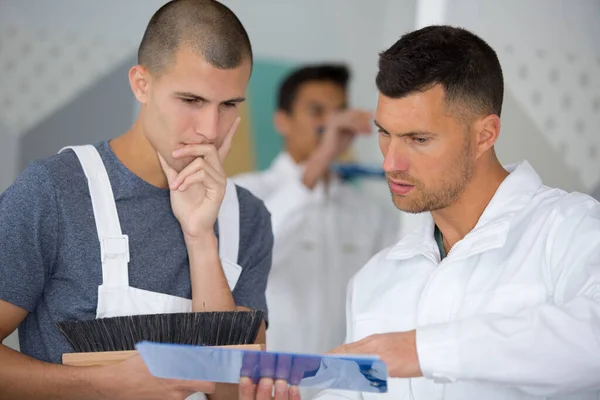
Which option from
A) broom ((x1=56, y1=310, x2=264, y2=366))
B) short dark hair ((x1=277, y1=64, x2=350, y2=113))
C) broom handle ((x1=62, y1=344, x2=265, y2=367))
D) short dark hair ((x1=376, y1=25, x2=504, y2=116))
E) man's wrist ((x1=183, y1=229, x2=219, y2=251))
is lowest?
broom handle ((x1=62, y1=344, x2=265, y2=367))

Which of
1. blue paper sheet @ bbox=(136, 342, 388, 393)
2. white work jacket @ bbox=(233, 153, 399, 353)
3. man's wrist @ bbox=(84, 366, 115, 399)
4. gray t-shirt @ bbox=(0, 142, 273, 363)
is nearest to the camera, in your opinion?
blue paper sheet @ bbox=(136, 342, 388, 393)

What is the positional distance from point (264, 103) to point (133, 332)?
2.91 metres

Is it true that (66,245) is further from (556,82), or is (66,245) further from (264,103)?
(264,103)

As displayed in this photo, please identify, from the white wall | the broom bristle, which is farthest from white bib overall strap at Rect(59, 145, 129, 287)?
the white wall

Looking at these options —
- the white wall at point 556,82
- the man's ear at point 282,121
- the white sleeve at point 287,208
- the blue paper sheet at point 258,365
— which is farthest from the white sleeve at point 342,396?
the man's ear at point 282,121

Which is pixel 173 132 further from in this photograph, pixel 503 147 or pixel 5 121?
pixel 5 121

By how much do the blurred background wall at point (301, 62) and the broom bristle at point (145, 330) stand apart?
111 centimetres

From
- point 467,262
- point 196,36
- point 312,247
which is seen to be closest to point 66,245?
point 196,36

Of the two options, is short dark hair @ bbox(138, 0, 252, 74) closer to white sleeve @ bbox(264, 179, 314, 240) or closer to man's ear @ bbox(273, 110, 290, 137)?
white sleeve @ bbox(264, 179, 314, 240)

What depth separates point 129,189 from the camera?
2.26 metres

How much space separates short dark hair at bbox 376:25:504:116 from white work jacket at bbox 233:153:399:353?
152cm

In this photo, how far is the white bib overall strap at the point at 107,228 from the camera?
2158 mm

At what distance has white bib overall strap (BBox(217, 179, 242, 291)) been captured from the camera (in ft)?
7.70

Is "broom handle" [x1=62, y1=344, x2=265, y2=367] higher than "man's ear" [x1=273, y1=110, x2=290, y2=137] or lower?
lower
